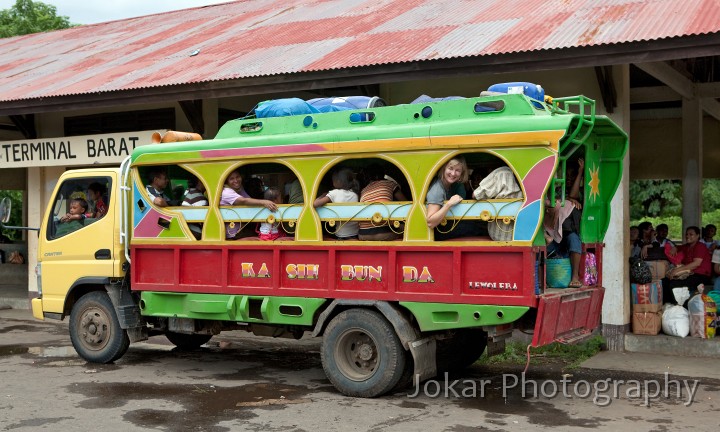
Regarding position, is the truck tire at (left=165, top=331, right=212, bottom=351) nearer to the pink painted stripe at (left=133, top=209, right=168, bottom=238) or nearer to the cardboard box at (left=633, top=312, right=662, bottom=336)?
the pink painted stripe at (left=133, top=209, right=168, bottom=238)

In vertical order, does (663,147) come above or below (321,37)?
below

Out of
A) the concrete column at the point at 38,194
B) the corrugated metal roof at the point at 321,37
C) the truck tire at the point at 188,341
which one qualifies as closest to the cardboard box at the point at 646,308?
the corrugated metal roof at the point at 321,37

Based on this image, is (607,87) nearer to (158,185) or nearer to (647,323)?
(647,323)

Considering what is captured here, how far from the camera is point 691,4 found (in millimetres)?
10508

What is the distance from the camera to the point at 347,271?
7938 mm

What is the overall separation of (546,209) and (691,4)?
177 inches

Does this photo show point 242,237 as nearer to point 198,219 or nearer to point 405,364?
point 198,219

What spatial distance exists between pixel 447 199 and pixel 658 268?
4807 millimetres

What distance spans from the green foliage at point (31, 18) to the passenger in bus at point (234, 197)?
96.4 ft

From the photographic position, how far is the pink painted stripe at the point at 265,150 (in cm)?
802

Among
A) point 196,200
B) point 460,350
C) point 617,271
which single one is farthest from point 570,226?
point 196,200

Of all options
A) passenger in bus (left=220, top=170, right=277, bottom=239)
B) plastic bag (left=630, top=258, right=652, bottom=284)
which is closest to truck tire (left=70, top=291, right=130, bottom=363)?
passenger in bus (left=220, top=170, right=277, bottom=239)

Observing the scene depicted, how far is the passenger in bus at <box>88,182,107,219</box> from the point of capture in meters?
9.53

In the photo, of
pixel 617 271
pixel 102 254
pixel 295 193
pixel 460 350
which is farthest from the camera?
pixel 617 271
